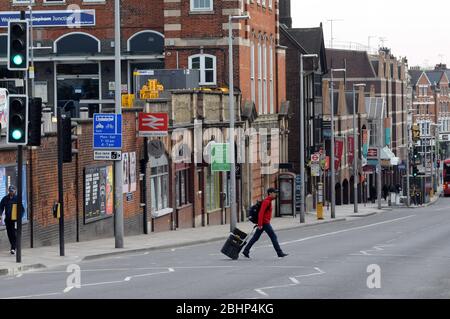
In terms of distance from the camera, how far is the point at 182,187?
4900 cm

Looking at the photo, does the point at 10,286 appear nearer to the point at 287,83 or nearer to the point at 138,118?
the point at 138,118

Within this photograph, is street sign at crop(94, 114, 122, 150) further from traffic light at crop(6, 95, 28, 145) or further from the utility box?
the utility box

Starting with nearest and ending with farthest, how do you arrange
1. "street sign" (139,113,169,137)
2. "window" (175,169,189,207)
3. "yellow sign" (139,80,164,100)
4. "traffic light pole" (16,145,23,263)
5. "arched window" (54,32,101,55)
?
"traffic light pole" (16,145,23,263), "street sign" (139,113,169,137), "yellow sign" (139,80,164,100), "window" (175,169,189,207), "arched window" (54,32,101,55)

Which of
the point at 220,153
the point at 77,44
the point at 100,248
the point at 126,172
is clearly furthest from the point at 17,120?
the point at 77,44

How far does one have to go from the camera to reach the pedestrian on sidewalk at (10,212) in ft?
98.1

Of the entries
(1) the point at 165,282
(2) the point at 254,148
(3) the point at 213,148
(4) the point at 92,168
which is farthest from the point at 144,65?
(1) the point at 165,282

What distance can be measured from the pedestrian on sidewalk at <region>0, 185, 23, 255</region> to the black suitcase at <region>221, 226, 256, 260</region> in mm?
5418

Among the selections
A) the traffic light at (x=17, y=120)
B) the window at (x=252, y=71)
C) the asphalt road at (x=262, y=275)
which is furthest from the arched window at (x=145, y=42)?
the traffic light at (x=17, y=120)

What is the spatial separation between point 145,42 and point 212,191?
1207 cm

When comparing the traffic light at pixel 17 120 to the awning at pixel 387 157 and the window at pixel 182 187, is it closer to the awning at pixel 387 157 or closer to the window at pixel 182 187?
the window at pixel 182 187

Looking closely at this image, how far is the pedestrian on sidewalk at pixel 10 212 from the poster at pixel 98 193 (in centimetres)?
709

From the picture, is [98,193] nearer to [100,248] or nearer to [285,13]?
[100,248]

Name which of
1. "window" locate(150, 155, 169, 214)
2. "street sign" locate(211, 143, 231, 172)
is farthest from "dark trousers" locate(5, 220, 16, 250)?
"street sign" locate(211, 143, 231, 172)

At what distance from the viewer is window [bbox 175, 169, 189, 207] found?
4812cm
